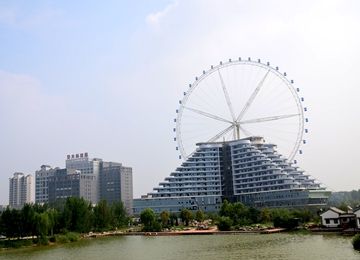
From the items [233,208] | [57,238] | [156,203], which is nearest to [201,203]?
[156,203]

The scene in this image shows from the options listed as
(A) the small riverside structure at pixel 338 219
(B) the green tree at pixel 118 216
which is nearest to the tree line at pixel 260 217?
(A) the small riverside structure at pixel 338 219

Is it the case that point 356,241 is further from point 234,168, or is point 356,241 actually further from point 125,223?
point 234,168

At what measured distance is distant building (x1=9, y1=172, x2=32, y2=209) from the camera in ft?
505

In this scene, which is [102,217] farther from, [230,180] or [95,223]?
[230,180]

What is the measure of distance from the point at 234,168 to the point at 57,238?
50.1 m

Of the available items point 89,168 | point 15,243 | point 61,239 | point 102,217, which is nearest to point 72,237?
point 61,239

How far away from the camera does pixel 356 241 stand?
76.1 ft

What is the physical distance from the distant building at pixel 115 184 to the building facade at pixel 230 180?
196 feet

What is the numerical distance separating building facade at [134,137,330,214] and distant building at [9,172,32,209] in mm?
80674

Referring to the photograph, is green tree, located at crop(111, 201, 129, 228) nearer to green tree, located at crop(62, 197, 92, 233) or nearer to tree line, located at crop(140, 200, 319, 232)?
tree line, located at crop(140, 200, 319, 232)

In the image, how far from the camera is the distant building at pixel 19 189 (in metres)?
154

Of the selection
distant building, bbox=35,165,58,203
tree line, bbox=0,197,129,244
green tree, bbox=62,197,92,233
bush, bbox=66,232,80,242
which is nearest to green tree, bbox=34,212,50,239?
tree line, bbox=0,197,129,244

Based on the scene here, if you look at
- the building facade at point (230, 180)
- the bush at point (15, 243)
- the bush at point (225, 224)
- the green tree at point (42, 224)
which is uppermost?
the building facade at point (230, 180)

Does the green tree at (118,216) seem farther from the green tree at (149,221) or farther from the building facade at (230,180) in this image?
the building facade at (230,180)
